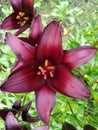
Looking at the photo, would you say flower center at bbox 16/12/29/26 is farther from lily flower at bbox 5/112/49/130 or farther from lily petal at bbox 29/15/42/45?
lily flower at bbox 5/112/49/130

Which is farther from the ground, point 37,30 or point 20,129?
point 37,30

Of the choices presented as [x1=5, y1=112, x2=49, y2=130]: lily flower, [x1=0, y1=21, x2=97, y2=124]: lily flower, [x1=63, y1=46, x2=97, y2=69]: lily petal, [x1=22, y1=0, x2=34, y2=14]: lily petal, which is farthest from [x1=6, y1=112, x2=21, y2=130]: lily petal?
[x1=22, y1=0, x2=34, y2=14]: lily petal

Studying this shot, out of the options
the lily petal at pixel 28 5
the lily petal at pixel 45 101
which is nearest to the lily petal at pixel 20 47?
the lily petal at pixel 45 101

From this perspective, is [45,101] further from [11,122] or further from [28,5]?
[28,5]

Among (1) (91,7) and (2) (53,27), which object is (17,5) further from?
(1) (91,7)

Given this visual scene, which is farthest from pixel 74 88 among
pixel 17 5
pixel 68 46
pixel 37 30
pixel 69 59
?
pixel 68 46

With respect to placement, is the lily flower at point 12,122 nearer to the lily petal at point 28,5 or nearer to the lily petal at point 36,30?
the lily petal at point 36,30

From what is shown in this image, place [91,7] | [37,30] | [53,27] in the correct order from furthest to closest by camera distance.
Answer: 1. [91,7]
2. [37,30]
3. [53,27]

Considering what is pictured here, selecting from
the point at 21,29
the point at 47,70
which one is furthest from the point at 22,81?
the point at 21,29
